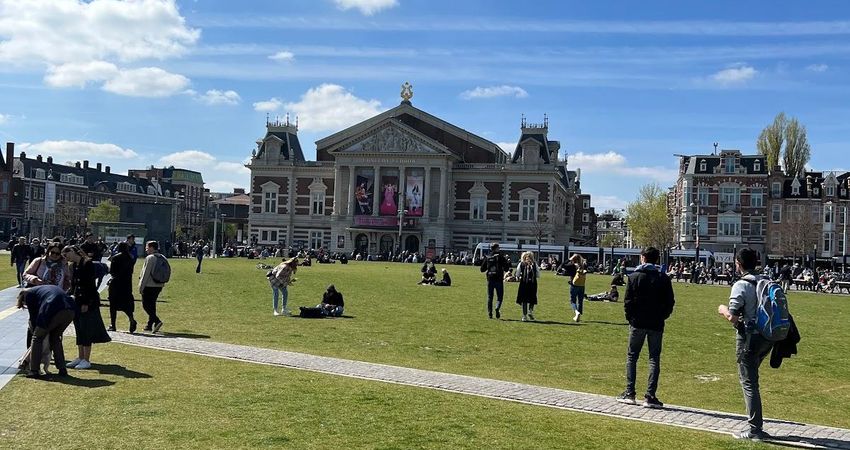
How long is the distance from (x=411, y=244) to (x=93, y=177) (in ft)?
244

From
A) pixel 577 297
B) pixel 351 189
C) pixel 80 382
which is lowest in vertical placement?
pixel 80 382

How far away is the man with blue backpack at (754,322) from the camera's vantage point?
29.2 ft

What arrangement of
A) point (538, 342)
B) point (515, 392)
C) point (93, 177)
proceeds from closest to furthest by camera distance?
point (515, 392) < point (538, 342) < point (93, 177)

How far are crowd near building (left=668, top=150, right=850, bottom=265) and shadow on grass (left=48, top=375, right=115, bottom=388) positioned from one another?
7935 cm

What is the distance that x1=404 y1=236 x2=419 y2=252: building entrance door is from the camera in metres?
91.2

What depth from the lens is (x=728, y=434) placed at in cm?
910

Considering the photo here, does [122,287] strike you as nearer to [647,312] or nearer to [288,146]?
[647,312]

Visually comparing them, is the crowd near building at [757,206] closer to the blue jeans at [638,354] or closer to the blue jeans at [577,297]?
the blue jeans at [577,297]

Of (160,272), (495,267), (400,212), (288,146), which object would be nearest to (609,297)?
(495,267)

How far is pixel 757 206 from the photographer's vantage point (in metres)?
85.4

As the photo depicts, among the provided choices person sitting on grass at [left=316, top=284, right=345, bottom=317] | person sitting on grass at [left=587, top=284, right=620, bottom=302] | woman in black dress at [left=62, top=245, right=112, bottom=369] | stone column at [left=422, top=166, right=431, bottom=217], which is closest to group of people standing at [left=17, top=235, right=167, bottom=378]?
woman in black dress at [left=62, top=245, right=112, bottom=369]

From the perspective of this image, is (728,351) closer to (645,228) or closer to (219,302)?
(219,302)

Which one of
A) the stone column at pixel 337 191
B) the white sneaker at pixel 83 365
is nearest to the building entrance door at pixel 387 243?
the stone column at pixel 337 191

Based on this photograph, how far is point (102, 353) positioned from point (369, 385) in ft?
17.0
